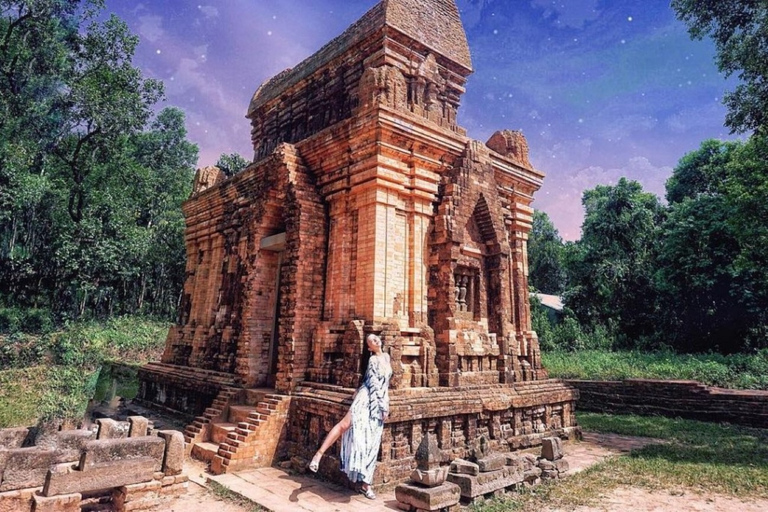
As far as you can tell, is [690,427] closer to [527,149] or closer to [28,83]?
[527,149]

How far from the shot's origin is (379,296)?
798 cm

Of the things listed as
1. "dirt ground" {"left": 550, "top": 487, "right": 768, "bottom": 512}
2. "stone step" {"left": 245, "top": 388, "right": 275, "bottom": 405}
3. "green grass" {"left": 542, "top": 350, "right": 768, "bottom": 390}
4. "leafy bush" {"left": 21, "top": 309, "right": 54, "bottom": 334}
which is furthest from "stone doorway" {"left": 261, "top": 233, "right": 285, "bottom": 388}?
"leafy bush" {"left": 21, "top": 309, "right": 54, "bottom": 334}

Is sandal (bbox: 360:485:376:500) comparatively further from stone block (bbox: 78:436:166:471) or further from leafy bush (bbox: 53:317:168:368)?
leafy bush (bbox: 53:317:168:368)

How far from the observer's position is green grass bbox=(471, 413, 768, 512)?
6324 mm

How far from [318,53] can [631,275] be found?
72.0 feet

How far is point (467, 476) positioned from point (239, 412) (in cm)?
468

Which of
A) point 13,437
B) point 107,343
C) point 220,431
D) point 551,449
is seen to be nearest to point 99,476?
point 13,437

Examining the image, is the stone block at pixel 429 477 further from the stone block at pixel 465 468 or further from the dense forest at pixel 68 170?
the dense forest at pixel 68 170

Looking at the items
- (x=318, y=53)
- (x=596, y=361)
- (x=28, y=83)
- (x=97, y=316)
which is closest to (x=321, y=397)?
(x=318, y=53)

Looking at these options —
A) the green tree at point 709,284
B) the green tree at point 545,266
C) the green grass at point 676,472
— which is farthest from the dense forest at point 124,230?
the green tree at point 545,266

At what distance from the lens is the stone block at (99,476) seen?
4871mm

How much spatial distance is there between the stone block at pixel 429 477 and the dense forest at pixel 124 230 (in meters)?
18.7

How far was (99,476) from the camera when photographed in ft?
16.8

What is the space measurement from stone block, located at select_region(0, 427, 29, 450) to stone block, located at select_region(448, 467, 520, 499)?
18.6 feet
